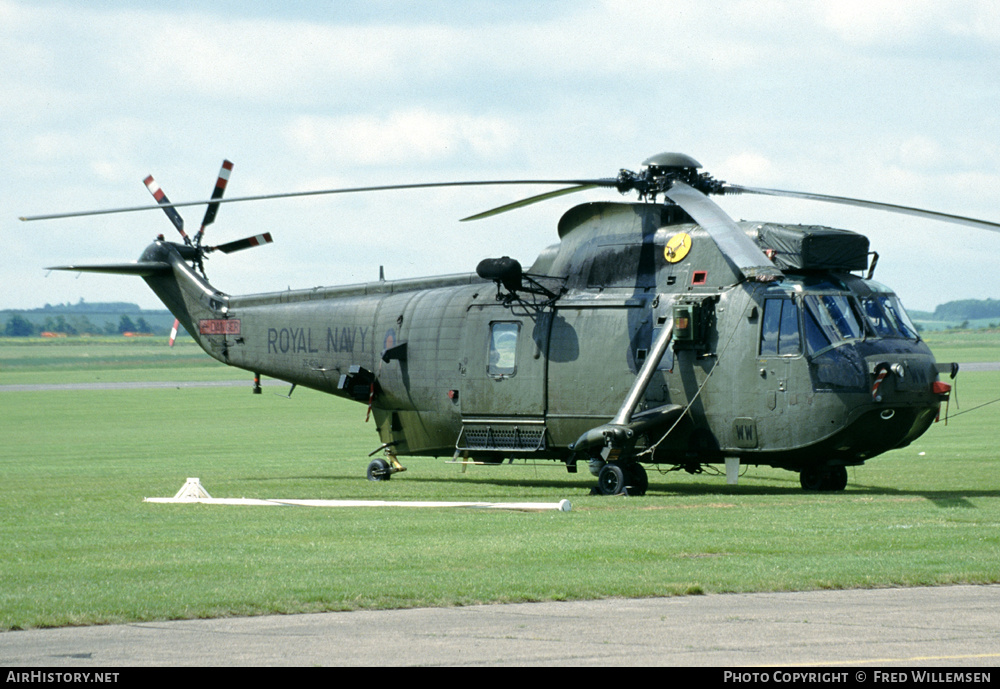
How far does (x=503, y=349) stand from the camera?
24.6 meters

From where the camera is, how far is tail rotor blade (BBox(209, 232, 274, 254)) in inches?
1171

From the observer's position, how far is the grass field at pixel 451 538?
1245cm

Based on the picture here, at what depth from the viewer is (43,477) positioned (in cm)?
2844

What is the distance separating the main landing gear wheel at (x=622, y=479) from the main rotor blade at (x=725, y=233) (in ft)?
11.9

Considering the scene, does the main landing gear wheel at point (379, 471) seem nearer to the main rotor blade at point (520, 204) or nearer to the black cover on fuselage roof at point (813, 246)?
the main rotor blade at point (520, 204)

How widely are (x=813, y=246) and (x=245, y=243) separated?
1366cm

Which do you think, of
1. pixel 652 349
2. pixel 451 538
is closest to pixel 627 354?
pixel 652 349

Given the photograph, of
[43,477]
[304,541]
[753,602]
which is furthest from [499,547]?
[43,477]

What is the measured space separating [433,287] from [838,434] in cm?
913

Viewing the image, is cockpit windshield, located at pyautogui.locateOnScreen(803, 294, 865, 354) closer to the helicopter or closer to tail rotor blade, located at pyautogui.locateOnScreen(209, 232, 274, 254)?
the helicopter

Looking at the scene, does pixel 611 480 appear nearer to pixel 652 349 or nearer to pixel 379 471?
pixel 652 349

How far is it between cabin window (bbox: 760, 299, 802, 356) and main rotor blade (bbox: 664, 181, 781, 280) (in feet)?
1.81

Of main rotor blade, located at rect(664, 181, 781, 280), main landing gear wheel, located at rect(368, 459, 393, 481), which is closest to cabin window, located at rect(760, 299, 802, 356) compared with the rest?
main rotor blade, located at rect(664, 181, 781, 280)

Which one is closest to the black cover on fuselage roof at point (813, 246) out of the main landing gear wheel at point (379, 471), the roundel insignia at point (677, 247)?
the roundel insignia at point (677, 247)
